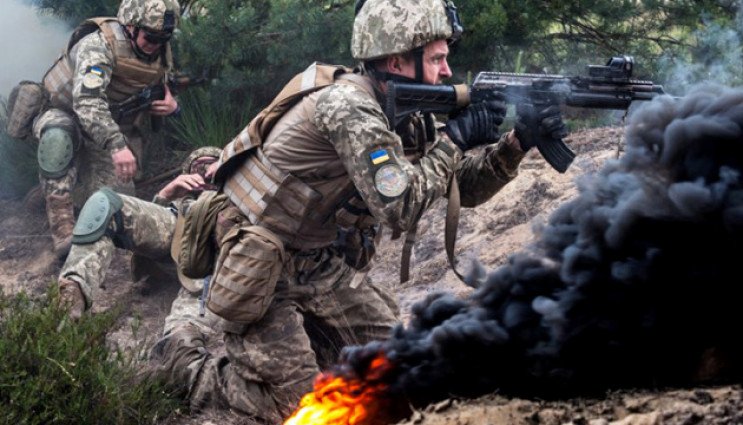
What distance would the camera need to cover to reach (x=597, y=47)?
7598 millimetres

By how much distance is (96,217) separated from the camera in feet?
20.9

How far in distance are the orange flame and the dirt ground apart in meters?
0.19

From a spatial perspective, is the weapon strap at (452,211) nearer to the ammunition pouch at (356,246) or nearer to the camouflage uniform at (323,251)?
the camouflage uniform at (323,251)

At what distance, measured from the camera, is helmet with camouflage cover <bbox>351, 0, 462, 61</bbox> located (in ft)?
14.0

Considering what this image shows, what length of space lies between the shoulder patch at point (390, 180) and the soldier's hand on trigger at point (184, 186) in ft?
10.2

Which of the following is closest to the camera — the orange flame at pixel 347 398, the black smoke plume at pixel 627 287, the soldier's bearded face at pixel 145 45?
the black smoke plume at pixel 627 287

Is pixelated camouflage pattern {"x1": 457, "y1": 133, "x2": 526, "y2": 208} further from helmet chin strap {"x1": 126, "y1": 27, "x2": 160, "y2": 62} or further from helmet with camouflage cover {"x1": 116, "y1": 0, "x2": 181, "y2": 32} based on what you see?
helmet chin strap {"x1": 126, "y1": 27, "x2": 160, "y2": 62}

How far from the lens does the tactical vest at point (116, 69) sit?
757 centimetres

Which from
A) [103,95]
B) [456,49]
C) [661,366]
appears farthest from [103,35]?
[661,366]

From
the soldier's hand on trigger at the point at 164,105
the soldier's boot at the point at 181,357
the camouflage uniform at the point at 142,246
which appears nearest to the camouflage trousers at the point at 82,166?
the soldier's hand on trigger at the point at 164,105

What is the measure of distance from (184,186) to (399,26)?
120 inches

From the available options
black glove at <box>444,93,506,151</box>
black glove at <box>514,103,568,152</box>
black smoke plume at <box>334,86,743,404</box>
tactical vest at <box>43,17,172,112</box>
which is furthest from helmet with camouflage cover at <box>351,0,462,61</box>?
tactical vest at <box>43,17,172,112</box>

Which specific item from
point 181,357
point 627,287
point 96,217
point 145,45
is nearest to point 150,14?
point 145,45

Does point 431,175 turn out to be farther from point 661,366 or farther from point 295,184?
point 661,366
